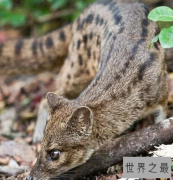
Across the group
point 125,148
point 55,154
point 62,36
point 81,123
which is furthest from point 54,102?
point 62,36

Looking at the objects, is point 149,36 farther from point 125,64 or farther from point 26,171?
point 26,171

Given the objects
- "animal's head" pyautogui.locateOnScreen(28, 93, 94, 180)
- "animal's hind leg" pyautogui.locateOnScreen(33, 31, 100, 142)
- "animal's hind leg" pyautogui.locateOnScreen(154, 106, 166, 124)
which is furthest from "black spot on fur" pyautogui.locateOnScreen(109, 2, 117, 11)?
"animal's head" pyautogui.locateOnScreen(28, 93, 94, 180)

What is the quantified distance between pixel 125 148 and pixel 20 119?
10.7ft

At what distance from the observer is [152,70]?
17.6 feet

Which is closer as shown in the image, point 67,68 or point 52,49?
point 67,68

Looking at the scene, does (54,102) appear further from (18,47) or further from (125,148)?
(18,47)

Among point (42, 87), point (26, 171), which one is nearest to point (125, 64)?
point (26, 171)

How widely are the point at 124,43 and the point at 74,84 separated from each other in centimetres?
171

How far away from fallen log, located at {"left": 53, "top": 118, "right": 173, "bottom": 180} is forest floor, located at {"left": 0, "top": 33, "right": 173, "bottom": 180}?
16 centimetres

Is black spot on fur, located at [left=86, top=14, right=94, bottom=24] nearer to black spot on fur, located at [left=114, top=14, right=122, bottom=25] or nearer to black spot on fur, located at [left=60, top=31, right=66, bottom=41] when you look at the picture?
black spot on fur, located at [left=114, top=14, right=122, bottom=25]

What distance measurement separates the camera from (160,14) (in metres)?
4.55

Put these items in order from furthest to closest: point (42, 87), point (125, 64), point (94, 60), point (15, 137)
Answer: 1. point (42, 87)
2. point (15, 137)
3. point (94, 60)
4. point (125, 64)

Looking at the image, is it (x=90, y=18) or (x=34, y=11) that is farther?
(x=34, y=11)

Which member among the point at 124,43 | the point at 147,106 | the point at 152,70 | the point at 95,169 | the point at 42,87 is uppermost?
the point at 42,87
